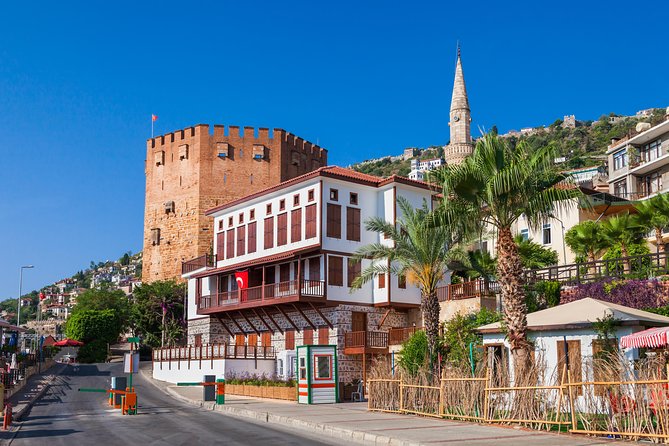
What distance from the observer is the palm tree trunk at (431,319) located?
2731 centimetres

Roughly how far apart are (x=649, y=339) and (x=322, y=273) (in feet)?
68.5

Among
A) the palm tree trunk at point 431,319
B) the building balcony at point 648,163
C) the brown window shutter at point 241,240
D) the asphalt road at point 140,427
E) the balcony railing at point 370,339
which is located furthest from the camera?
the building balcony at point 648,163

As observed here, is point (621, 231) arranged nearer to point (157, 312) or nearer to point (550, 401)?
point (550, 401)

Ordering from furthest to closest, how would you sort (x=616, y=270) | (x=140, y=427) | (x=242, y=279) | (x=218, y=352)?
(x=242, y=279) → (x=218, y=352) → (x=616, y=270) → (x=140, y=427)

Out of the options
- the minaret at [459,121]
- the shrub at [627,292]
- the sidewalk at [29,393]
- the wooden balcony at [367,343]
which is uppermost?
the minaret at [459,121]

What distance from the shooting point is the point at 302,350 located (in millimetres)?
28141

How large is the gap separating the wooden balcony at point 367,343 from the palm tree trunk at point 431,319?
22.2 feet

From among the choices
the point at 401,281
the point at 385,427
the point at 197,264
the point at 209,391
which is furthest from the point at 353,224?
the point at 385,427

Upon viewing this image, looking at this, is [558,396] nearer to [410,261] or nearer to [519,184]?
[519,184]

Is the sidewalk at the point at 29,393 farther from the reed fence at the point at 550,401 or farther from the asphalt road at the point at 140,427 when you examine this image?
the reed fence at the point at 550,401

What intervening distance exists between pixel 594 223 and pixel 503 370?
63.8ft

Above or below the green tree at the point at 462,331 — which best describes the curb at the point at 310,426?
below

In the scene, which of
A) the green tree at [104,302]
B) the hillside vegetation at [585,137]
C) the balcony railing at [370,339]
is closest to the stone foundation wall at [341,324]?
the balcony railing at [370,339]

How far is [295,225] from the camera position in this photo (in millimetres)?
37938
